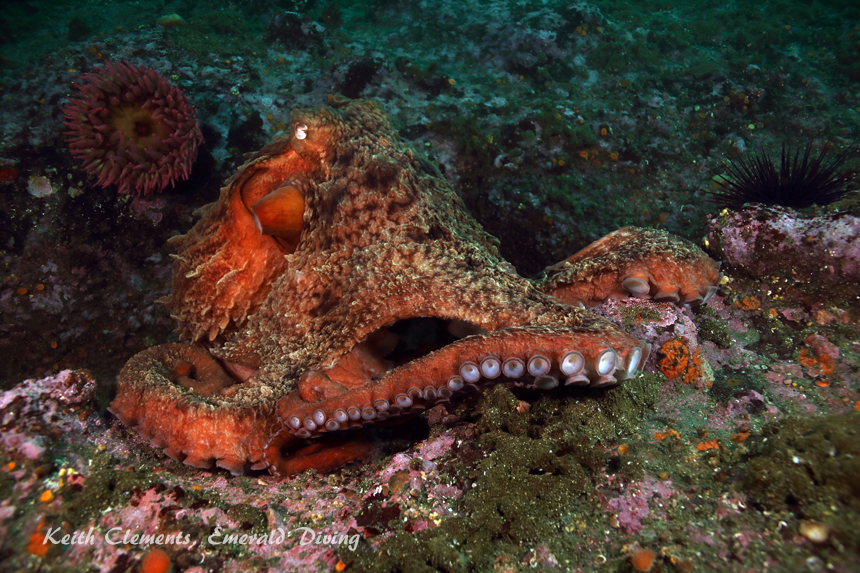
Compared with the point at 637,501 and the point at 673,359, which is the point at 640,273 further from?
the point at 637,501

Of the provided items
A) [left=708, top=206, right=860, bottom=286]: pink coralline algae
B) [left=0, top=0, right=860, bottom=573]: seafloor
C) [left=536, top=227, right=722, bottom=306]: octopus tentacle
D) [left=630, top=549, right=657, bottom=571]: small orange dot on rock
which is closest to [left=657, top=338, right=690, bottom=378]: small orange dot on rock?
[left=0, top=0, right=860, bottom=573]: seafloor

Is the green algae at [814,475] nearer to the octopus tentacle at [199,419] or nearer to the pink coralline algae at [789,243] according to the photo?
the pink coralline algae at [789,243]

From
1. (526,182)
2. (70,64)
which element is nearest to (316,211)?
(526,182)

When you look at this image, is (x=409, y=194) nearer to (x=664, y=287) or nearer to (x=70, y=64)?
(x=664, y=287)

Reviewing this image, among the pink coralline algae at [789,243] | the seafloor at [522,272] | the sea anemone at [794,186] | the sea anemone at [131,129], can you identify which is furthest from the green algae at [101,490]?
the sea anemone at [794,186]

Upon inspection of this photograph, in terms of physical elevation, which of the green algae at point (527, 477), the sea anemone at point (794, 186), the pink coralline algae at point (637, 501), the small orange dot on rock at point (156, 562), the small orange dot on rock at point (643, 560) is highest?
the sea anemone at point (794, 186)

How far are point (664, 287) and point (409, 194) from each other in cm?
185

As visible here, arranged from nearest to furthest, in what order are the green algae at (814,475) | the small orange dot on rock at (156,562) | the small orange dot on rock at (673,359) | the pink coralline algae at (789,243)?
the green algae at (814,475)
the small orange dot on rock at (156,562)
the small orange dot on rock at (673,359)
the pink coralline algae at (789,243)

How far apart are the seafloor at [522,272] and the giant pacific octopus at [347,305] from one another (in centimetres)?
28

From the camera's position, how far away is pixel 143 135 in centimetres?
439

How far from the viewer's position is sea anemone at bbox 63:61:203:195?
423 centimetres

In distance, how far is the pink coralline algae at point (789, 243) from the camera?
300 cm

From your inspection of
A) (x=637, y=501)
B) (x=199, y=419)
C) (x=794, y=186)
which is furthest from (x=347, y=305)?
(x=794, y=186)

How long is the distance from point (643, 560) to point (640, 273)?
183 cm
